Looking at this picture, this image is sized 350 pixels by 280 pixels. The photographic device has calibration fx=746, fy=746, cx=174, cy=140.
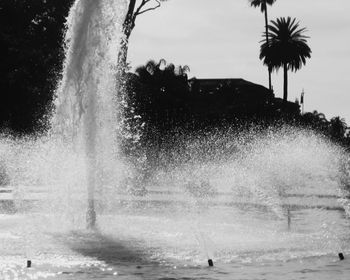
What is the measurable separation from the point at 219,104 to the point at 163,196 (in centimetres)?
4703

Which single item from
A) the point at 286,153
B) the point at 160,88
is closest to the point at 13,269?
the point at 286,153

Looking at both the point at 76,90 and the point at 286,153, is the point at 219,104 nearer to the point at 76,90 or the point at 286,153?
the point at 286,153

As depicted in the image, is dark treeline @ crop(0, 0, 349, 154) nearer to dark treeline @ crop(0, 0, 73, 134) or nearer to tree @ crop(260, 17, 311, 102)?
dark treeline @ crop(0, 0, 73, 134)

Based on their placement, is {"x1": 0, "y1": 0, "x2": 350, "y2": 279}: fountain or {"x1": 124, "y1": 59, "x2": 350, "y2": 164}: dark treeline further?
{"x1": 124, "y1": 59, "x2": 350, "y2": 164}: dark treeline

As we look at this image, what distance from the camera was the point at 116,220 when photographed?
1499cm

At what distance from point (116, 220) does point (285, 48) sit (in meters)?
64.9

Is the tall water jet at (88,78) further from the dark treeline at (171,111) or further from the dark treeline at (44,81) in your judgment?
the dark treeline at (44,81)

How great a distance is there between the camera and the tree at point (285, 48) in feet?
254

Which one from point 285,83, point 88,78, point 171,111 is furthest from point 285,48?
point 88,78

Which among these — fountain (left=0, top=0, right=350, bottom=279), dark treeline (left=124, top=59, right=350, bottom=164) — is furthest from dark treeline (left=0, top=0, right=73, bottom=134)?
fountain (left=0, top=0, right=350, bottom=279)

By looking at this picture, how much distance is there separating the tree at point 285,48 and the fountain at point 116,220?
167 ft

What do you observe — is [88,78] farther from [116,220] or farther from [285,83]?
[285,83]

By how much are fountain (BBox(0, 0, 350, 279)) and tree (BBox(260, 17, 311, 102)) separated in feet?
167

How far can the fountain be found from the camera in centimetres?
873
